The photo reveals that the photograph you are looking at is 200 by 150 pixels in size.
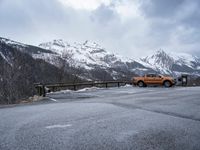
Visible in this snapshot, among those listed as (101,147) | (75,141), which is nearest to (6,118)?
(75,141)

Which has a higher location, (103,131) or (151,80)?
(151,80)

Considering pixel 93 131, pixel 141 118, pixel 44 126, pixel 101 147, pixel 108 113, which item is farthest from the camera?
pixel 108 113

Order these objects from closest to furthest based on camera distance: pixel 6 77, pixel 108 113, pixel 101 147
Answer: pixel 101 147, pixel 108 113, pixel 6 77

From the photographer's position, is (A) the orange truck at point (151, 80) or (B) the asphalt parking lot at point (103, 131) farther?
(A) the orange truck at point (151, 80)

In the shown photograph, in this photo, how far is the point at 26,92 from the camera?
4253 centimetres

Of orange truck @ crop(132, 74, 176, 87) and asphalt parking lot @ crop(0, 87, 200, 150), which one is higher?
orange truck @ crop(132, 74, 176, 87)

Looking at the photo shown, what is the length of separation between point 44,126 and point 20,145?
87.9 inches

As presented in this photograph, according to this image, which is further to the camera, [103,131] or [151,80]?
[151,80]

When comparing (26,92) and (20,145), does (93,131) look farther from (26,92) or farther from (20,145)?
(26,92)

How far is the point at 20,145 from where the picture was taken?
7.05 m

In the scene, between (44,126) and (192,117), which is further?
(192,117)

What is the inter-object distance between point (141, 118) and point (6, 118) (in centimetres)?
468

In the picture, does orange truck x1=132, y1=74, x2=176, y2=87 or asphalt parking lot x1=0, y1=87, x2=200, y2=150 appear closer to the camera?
asphalt parking lot x1=0, y1=87, x2=200, y2=150

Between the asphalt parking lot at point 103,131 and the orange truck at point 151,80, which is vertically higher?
the orange truck at point 151,80
